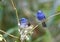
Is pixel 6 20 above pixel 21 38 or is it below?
above

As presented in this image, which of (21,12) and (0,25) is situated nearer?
(0,25)

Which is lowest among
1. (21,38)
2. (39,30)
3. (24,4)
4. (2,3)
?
(21,38)

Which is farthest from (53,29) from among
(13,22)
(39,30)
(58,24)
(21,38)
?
(21,38)

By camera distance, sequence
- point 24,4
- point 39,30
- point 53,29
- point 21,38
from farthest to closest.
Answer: point 24,4
point 53,29
point 39,30
point 21,38

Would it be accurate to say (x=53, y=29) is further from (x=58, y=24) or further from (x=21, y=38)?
(x=21, y=38)

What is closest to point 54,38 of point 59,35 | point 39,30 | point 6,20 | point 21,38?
point 59,35

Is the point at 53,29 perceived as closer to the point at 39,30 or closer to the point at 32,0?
the point at 39,30

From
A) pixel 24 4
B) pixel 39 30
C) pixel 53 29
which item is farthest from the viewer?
pixel 24 4
